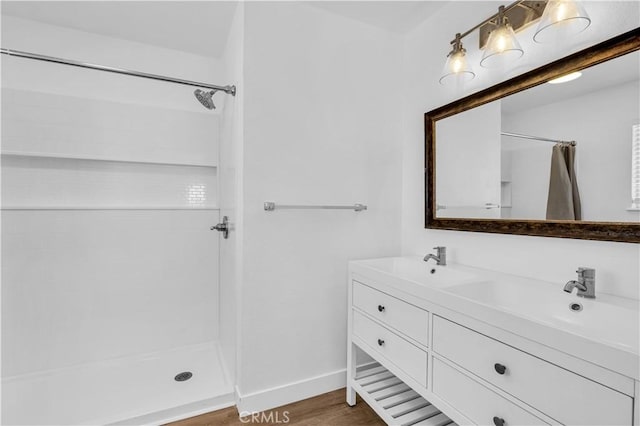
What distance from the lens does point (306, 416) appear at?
159cm

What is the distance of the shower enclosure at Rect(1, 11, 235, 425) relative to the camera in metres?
1.84

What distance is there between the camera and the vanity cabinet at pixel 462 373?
28.8 inches

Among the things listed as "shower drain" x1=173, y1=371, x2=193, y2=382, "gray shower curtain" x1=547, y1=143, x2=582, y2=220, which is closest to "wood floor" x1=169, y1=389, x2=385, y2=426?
"shower drain" x1=173, y1=371, x2=193, y2=382

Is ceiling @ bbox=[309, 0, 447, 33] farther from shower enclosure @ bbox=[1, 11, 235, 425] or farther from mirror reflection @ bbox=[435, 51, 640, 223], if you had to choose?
shower enclosure @ bbox=[1, 11, 235, 425]

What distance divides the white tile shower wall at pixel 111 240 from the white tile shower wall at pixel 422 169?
1.56m

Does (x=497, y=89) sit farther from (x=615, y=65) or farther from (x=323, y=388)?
(x=323, y=388)

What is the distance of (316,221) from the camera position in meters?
1.81

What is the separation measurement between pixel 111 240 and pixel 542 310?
2.56 metres

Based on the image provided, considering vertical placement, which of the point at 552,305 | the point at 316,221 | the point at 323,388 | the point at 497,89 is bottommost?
the point at 323,388

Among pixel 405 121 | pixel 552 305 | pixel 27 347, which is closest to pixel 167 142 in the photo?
pixel 27 347

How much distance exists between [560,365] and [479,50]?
4.85 feet

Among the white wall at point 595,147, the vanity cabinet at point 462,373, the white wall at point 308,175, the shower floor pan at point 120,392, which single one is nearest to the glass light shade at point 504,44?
the white wall at point 595,147

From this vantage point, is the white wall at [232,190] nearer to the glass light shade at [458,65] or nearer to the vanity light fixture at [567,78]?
the glass light shade at [458,65]

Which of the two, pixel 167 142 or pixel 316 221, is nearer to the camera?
pixel 316 221
